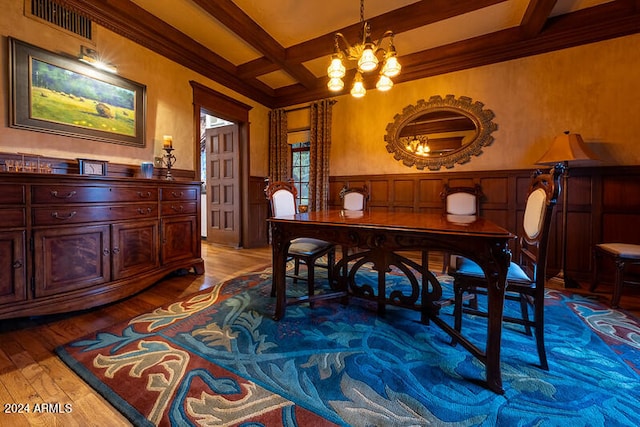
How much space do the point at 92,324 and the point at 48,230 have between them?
0.75 m

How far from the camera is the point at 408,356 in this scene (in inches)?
58.1

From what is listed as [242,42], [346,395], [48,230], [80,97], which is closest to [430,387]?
[346,395]

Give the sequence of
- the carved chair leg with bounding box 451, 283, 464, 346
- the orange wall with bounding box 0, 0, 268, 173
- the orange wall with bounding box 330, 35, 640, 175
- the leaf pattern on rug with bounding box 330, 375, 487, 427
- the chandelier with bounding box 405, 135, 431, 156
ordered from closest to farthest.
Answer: the leaf pattern on rug with bounding box 330, 375, 487, 427 → the carved chair leg with bounding box 451, 283, 464, 346 → the orange wall with bounding box 0, 0, 268, 173 → the orange wall with bounding box 330, 35, 640, 175 → the chandelier with bounding box 405, 135, 431, 156

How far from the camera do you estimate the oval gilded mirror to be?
11.2 ft

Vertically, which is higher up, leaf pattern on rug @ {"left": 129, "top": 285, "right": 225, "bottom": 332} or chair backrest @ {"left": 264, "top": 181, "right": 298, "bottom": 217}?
chair backrest @ {"left": 264, "top": 181, "right": 298, "bottom": 217}

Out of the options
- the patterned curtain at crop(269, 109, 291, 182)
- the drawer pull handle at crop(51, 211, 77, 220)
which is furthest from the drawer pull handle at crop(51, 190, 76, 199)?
the patterned curtain at crop(269, 109, 291, 182)

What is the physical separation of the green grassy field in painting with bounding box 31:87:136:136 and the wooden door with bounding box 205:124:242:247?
189cm

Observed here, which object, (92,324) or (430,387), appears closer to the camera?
(430,387)

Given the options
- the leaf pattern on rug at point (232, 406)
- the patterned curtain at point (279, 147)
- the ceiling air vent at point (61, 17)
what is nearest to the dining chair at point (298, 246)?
the leaf pattern on rug at point (232, 406)

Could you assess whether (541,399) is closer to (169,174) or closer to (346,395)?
(346,395)

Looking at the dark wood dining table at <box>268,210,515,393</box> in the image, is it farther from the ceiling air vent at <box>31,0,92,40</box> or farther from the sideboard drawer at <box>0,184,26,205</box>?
the ceiling air vent at <box>31,0,92,40</box>

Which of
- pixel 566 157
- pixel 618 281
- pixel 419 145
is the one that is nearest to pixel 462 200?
pixel 566 157

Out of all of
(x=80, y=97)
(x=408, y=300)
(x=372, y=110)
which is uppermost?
(x=372, y=110)

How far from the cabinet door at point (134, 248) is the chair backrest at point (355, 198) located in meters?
2.08
